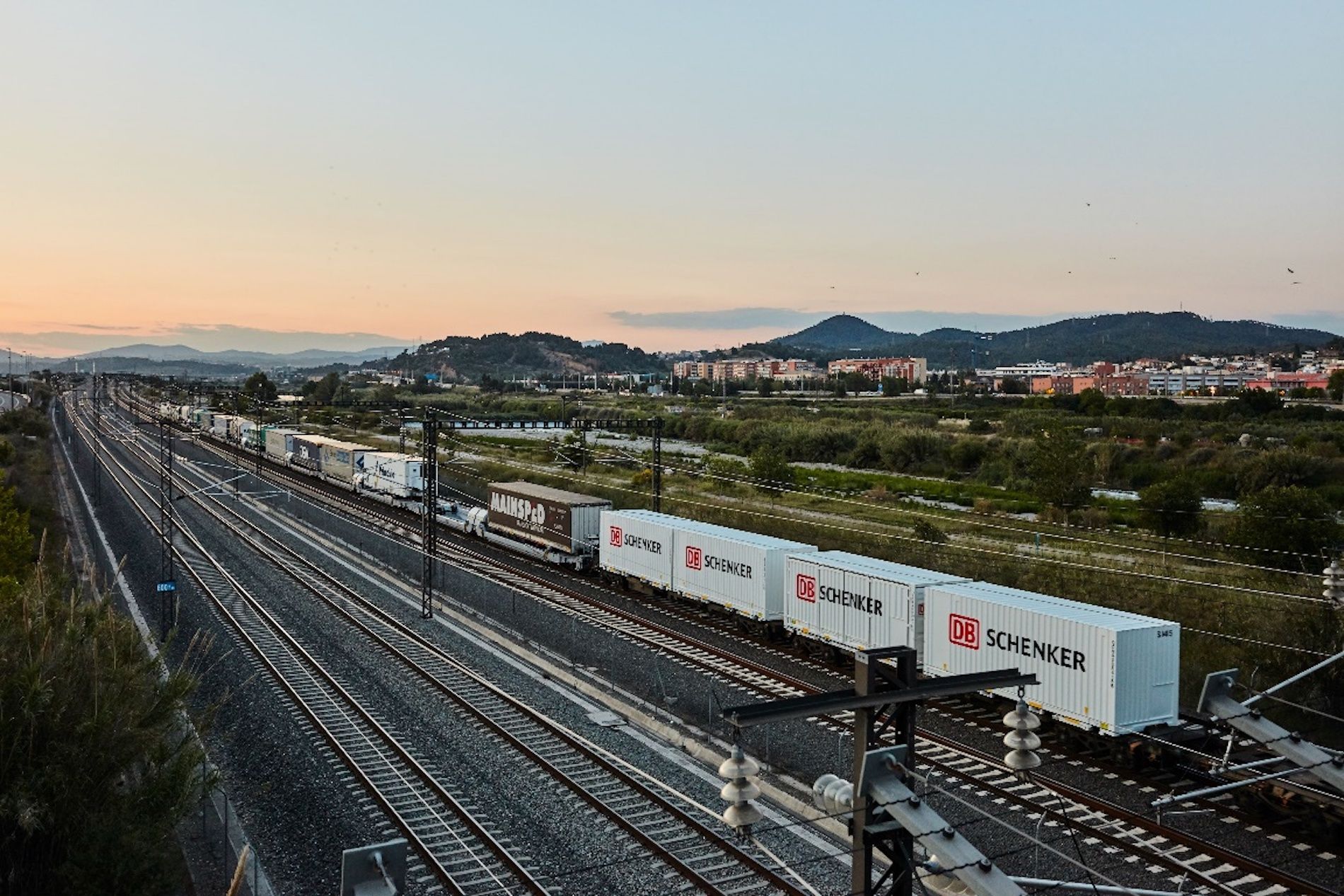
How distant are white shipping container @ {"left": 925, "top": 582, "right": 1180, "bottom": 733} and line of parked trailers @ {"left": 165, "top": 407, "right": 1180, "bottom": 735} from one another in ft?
0.08

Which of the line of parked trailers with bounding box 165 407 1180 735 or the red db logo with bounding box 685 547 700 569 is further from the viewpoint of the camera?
the red db logo with bounding box 685 547 700 569

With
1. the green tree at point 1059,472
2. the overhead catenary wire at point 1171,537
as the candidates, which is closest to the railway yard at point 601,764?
the overhead catenary wire at point 1171,537

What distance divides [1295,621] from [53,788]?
2577cm

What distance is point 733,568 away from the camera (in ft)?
94.0

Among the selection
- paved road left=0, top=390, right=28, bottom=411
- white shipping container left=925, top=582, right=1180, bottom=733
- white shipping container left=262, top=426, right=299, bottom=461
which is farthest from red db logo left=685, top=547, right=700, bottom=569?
paved road left=0, top=390, right=28, bottom=411

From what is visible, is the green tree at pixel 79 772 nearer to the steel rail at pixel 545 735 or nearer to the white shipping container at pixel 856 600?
the steel rail at pixel 545 735

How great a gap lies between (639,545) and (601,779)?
1652 cm

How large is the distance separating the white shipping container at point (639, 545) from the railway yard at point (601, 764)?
1.13 m

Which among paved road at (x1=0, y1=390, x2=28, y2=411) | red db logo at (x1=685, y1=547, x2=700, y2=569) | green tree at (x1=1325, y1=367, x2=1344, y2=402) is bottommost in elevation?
red db logo at (x1=685, y1=547, x2=700, y2=569)

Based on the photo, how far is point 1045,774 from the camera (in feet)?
59.4

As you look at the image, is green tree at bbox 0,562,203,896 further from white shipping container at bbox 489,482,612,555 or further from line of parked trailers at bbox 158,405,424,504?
line of parked trailers at bbox 158,405,424,504

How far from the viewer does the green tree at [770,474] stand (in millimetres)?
54250

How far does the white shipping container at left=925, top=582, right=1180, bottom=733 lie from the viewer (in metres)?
17.8

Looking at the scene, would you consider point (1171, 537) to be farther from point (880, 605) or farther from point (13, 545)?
point (13, 545)
